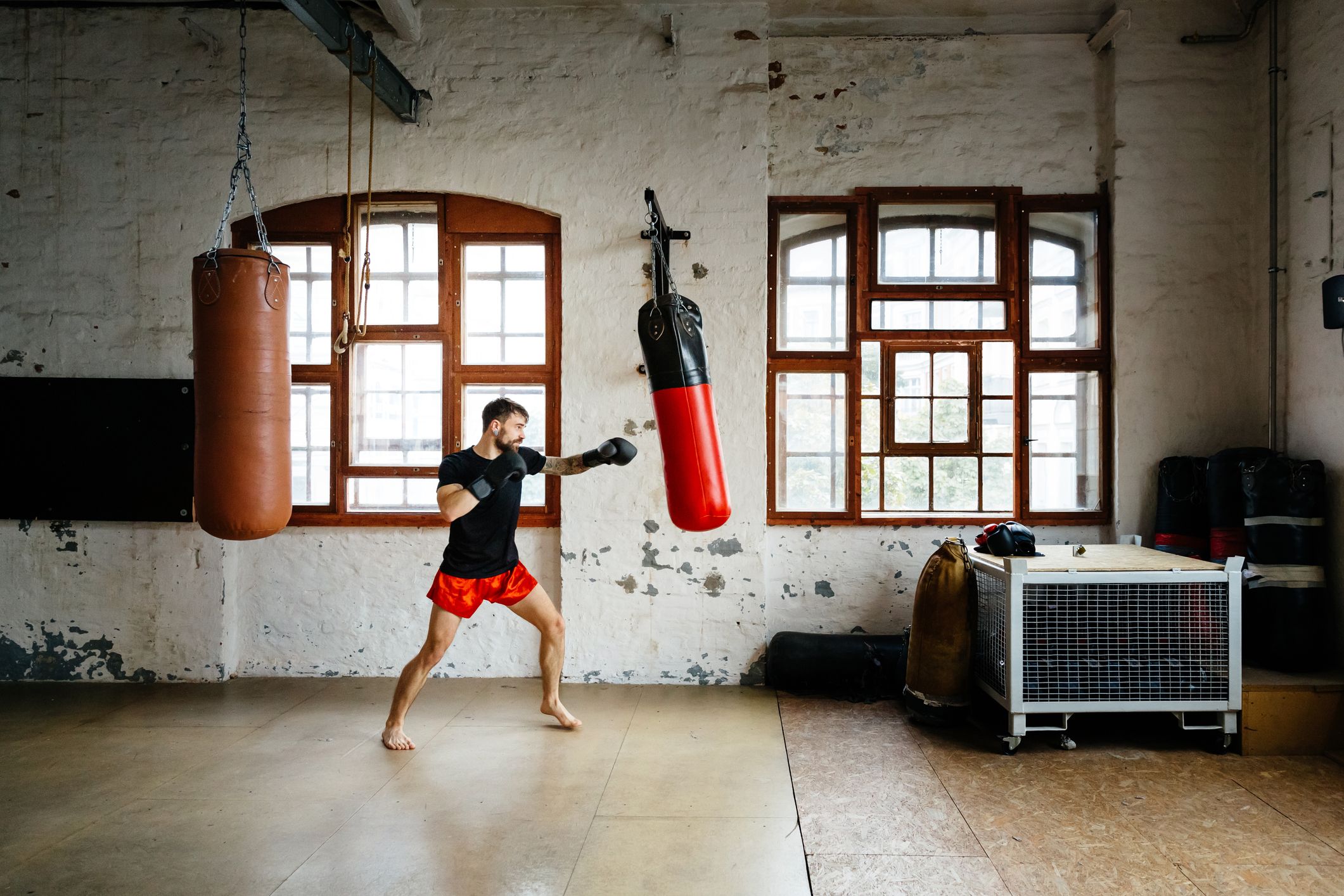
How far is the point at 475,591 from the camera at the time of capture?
136 inches

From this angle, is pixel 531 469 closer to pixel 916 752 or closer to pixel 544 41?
pixel 916 752

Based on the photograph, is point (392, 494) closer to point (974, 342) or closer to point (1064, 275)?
point (974, 342)

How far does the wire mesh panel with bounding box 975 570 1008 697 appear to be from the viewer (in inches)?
136

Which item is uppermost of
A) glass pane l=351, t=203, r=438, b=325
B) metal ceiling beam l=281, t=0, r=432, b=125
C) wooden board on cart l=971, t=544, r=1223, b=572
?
metal ceiling beam l=281, t=0, r=432, b=125

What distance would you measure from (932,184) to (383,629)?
422 cm

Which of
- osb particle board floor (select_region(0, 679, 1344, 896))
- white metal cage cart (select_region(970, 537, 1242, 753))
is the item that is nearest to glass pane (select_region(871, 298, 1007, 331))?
white metal cage cart (select_region(970, 537, 1242, 753))

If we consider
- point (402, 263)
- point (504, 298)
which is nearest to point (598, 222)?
point (504, 298)

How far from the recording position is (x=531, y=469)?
136 inches

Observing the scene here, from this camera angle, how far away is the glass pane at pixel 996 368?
4.52 metres

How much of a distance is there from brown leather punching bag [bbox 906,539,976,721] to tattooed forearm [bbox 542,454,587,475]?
1.80 meters

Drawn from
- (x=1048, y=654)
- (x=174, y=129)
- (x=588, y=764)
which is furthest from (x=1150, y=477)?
(x=174, y=129)

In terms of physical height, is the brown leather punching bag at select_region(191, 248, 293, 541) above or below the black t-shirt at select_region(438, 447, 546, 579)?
above

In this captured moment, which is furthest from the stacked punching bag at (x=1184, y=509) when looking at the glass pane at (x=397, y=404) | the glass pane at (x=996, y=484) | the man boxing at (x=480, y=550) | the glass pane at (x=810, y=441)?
the glass pane at (x=397, y=404)

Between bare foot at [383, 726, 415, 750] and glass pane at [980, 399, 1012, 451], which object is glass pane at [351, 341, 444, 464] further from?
glass pane at [980, 399, 1012, 451]
